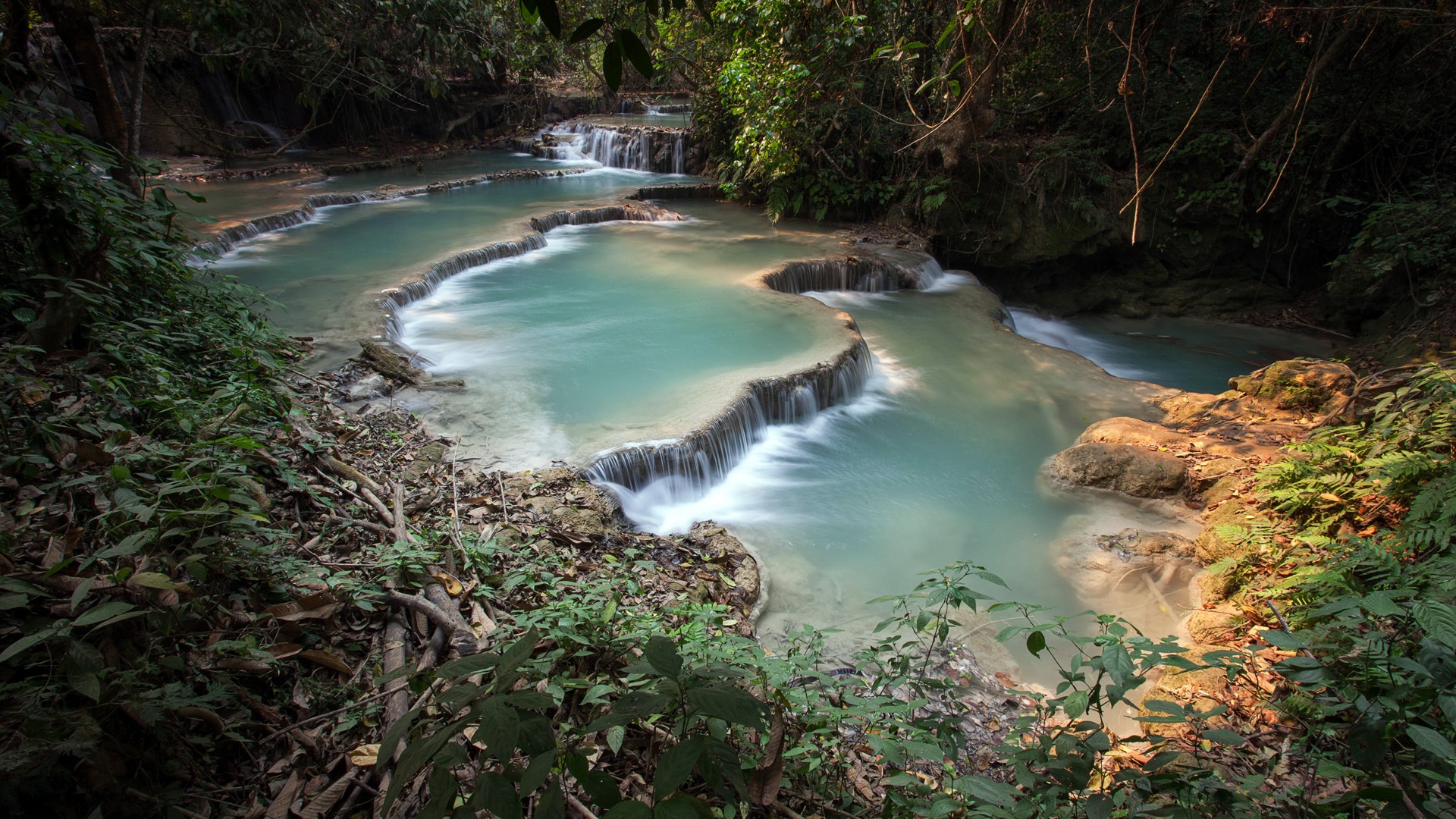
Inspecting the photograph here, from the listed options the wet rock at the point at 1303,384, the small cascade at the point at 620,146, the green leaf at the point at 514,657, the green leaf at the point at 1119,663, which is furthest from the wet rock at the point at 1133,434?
the small cascade at the point at 620,146

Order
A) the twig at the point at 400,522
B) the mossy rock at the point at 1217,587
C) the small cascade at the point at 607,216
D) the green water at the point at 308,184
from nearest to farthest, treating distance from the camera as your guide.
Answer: the twig at the point at 400,522 → the mossy rock at the point at 1217,587 → the green water at the point at 308,184 → the small cascade at the point at 607,216

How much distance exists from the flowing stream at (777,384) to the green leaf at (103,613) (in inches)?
104

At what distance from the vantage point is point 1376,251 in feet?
29.1

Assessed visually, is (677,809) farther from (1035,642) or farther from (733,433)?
(733,433)

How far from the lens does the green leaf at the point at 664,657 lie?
153cm

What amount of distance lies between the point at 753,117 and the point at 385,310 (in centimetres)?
646

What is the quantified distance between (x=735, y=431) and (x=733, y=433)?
0.10ft

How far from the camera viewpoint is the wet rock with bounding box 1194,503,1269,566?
14.5 ft

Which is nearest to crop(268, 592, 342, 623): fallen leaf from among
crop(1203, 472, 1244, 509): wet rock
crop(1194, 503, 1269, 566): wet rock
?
crop(1194, 503, 1269, 566): wet rock

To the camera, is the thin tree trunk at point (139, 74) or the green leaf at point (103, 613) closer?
the green leaf at point (103, 613)

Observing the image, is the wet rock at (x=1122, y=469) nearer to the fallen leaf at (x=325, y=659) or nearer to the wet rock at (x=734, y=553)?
the wet rock at (x=734, y=553)

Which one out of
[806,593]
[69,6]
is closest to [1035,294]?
[806,593]

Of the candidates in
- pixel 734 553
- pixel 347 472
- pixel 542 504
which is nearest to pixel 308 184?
pixel 347 472

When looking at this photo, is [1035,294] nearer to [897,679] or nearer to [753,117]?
[753,117]
